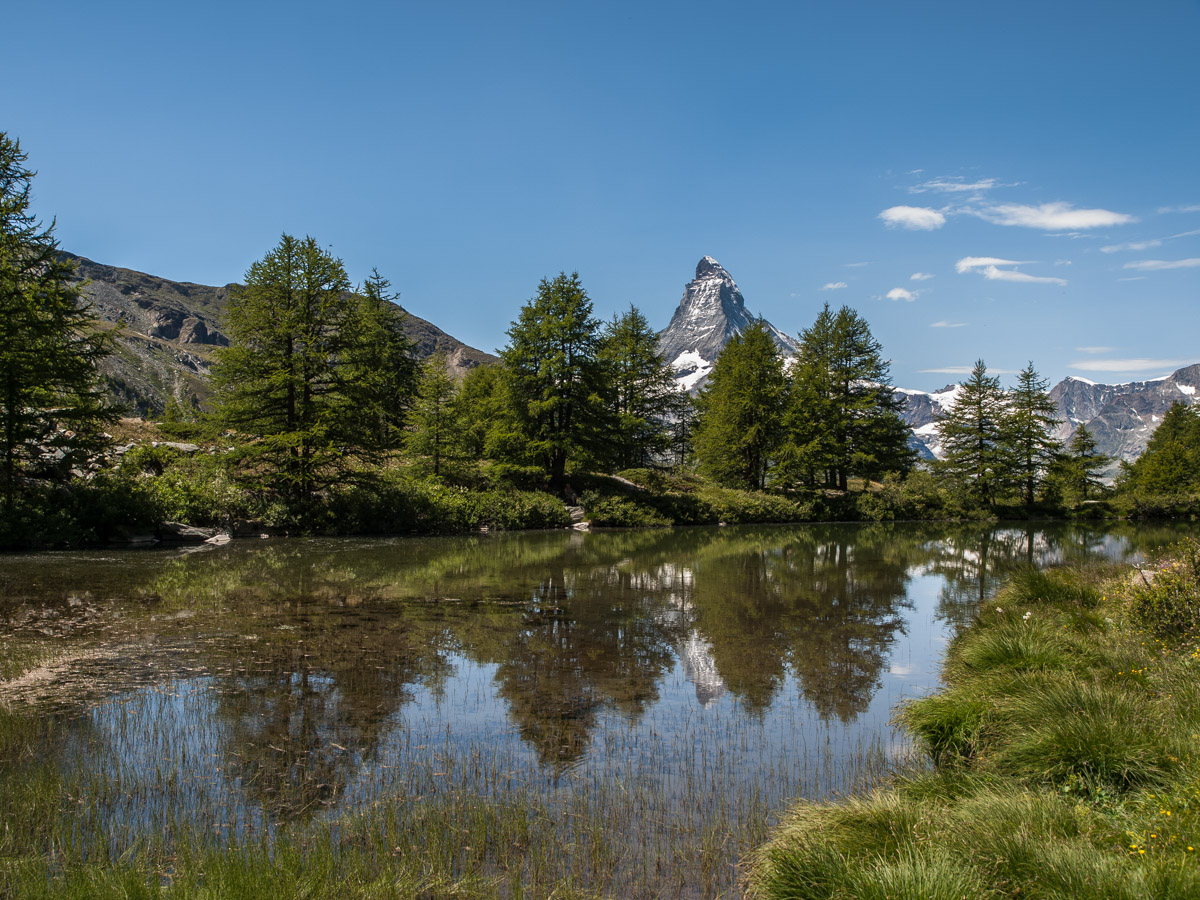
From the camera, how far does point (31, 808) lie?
532cm

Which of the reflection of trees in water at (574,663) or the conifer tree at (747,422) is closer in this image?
the reflection of trees in water at (574,663)

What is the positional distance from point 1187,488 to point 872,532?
1495 inches

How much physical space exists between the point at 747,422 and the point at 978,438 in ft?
62.0

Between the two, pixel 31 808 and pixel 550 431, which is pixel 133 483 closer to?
pixel 550 431

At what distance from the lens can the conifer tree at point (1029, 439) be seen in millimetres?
53625

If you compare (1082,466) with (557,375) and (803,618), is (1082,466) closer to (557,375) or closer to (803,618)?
(557,375)

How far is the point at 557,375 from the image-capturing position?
40.9m

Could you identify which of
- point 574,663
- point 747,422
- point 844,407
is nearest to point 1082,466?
point 844,407

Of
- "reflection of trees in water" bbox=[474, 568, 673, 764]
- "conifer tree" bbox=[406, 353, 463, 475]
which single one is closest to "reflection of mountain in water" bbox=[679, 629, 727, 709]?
"reflection of trees in water" bbox=[474, 568, 673, 764]

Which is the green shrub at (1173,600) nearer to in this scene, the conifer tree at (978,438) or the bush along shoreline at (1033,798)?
the bush along shoreline at (1033,798)

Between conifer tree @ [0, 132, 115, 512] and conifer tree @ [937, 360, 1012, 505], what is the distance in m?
53.0

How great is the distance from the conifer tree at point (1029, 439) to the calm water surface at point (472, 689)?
39.8 meters

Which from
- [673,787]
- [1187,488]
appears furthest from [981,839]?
[1187,488]

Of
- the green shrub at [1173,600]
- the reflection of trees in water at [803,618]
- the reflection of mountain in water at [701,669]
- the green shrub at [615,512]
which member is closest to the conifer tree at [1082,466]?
the green shrub at [615,512]
